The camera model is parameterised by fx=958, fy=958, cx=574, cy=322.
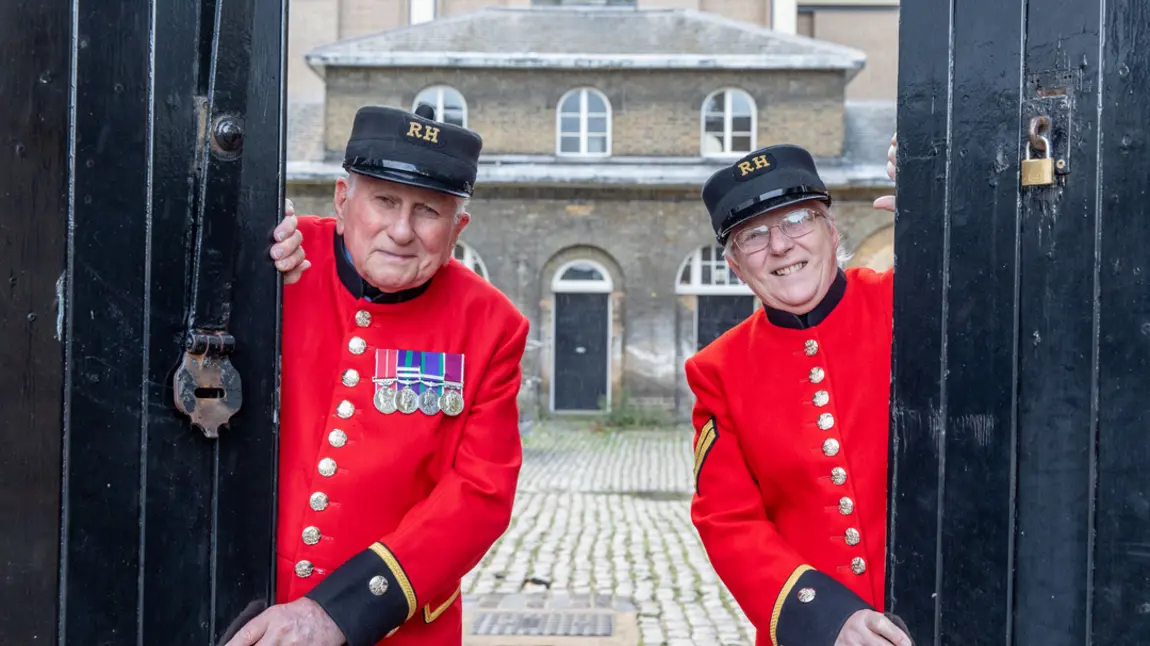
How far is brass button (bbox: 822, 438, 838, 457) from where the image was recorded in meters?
2.25

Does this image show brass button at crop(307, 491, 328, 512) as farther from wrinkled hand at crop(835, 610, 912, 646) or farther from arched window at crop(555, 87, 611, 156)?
arched window at crop(555, 87, 611, 156)

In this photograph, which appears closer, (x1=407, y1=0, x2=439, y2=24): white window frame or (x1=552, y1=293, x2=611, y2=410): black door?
(x1=552, y1=293, x2=611, y2=410): black door

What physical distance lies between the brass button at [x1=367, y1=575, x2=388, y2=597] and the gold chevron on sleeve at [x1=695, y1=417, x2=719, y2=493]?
83 centimetres

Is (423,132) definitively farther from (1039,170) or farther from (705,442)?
(1039,170)

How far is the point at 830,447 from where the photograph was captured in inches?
88.9

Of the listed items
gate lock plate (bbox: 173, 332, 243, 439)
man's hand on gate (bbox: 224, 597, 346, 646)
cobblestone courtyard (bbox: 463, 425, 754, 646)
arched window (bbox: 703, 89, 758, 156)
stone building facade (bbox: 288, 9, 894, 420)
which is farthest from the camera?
arched window (bbox: 703, 89, 758, 156)

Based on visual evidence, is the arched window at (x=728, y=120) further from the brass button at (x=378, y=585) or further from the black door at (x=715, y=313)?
the brass button at (x=378, y=585)

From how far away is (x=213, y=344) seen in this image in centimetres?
165

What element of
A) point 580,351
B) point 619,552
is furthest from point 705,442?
point 580,351

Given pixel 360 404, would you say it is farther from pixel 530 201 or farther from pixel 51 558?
pixel 530 201

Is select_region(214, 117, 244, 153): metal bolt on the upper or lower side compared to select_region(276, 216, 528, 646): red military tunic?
upper

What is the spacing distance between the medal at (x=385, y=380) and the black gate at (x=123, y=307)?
1.70 ft

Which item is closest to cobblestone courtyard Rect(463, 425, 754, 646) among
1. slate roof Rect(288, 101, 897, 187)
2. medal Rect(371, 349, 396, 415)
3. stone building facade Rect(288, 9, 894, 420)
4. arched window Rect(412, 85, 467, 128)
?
medal Rect(371, 349, 396, 415)

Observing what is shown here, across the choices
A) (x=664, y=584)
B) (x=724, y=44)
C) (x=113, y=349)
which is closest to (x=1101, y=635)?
(x=113, y=349)
